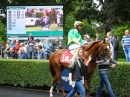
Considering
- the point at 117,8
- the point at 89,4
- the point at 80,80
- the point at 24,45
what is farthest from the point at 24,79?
the point at 89,4

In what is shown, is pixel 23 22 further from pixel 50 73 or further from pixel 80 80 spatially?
pixel 80 80

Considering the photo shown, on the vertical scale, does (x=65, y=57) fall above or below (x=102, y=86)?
above

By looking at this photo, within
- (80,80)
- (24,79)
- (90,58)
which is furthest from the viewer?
(24,79)

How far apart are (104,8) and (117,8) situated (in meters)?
1.99

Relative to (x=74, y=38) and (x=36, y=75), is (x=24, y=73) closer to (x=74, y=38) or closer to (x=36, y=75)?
(x=36, y=75)

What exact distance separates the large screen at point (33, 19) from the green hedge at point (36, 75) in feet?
22.5

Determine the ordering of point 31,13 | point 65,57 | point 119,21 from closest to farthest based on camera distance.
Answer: point 65,57, point 31,13, point 119,21

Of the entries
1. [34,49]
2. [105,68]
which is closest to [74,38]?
[105,68]

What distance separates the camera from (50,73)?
54.1 ft

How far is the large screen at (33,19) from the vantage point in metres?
25.6

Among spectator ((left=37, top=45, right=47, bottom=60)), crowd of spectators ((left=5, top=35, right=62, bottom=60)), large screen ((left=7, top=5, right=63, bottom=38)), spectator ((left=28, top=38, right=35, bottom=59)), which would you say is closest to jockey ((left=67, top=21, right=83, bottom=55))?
crowd of spectators ((left=5, top=35, right=62, bottom=60))

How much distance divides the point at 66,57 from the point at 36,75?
3.92 meters

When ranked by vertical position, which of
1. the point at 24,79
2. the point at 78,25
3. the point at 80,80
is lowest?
the point at 24,79

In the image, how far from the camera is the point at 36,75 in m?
17.3
